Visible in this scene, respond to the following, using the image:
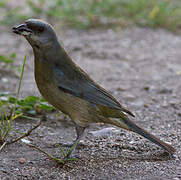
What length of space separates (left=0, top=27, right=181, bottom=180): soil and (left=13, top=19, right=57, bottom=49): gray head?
3.29ft

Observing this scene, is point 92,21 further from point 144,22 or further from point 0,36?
point 0,36

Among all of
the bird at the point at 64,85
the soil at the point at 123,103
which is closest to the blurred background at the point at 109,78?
the soil at the point at 123,103

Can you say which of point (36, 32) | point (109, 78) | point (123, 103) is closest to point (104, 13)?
point (109, 78)

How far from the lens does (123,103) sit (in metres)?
5.33

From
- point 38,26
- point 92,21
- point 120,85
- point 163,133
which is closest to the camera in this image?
point 38,26

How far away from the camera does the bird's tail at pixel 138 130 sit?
3686 mm

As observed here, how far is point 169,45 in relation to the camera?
8.08m

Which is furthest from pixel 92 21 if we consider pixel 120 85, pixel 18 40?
Answer: pixel 120 85

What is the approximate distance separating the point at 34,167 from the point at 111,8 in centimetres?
613

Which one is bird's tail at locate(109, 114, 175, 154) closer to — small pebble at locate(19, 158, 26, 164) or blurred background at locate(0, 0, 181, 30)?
small pebble at locate(19, 158, 26, 164)

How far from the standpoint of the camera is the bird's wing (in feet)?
11.7

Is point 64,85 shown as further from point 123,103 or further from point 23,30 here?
point 123,103

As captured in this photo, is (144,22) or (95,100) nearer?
(95,100)

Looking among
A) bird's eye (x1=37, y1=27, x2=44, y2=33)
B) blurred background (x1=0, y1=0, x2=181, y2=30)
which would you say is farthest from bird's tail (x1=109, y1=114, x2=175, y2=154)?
blurred background (x1=0, y1=0, x2=181, y2=30)
